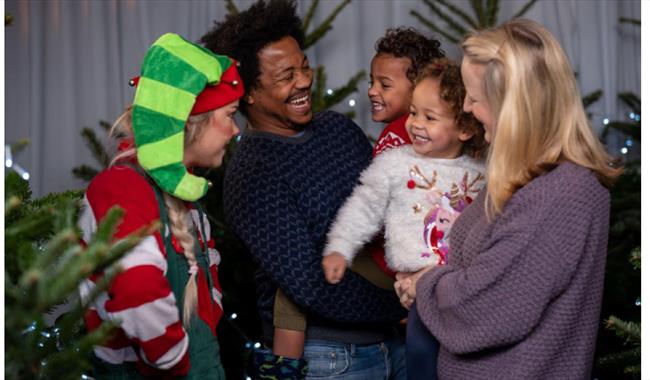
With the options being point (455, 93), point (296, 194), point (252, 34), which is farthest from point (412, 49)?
point (296, 194)

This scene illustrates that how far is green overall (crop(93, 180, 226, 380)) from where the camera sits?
2.16 meters

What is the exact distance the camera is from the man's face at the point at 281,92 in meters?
2.72

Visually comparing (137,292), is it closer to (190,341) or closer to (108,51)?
(190,341)

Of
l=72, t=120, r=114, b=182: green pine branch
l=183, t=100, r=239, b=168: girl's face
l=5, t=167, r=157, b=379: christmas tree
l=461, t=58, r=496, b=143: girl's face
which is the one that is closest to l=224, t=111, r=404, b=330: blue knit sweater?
l=183, t=100, r=239, b=168: girl's face

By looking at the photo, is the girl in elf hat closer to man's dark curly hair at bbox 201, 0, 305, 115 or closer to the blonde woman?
man's dark curly hair at bbox 201, 0, 305, 115

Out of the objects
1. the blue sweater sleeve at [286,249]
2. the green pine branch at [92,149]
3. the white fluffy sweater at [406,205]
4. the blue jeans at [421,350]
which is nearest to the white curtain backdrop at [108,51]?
the green pine branch at [92,149]

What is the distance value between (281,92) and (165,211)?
2.26 feet

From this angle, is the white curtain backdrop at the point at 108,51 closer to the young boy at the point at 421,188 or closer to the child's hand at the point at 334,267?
the young boy at the point at 421,188

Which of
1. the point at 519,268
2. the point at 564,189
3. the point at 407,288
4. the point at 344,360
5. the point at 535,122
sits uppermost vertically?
the point at 535,122

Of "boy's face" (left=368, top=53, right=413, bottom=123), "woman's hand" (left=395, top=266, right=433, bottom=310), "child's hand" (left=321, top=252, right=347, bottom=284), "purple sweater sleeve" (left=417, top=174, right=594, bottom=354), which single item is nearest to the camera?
"purple sweater sleeve" (left=417, top=174, right=594, bottom=354)

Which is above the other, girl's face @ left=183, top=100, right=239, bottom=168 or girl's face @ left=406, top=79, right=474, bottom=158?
girl's face @ left=183, top=100, right=239, bottom=168

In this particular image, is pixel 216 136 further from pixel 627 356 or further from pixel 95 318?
pixel 627 356

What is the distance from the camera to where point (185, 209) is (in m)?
2.26

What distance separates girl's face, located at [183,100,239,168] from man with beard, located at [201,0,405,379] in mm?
306
